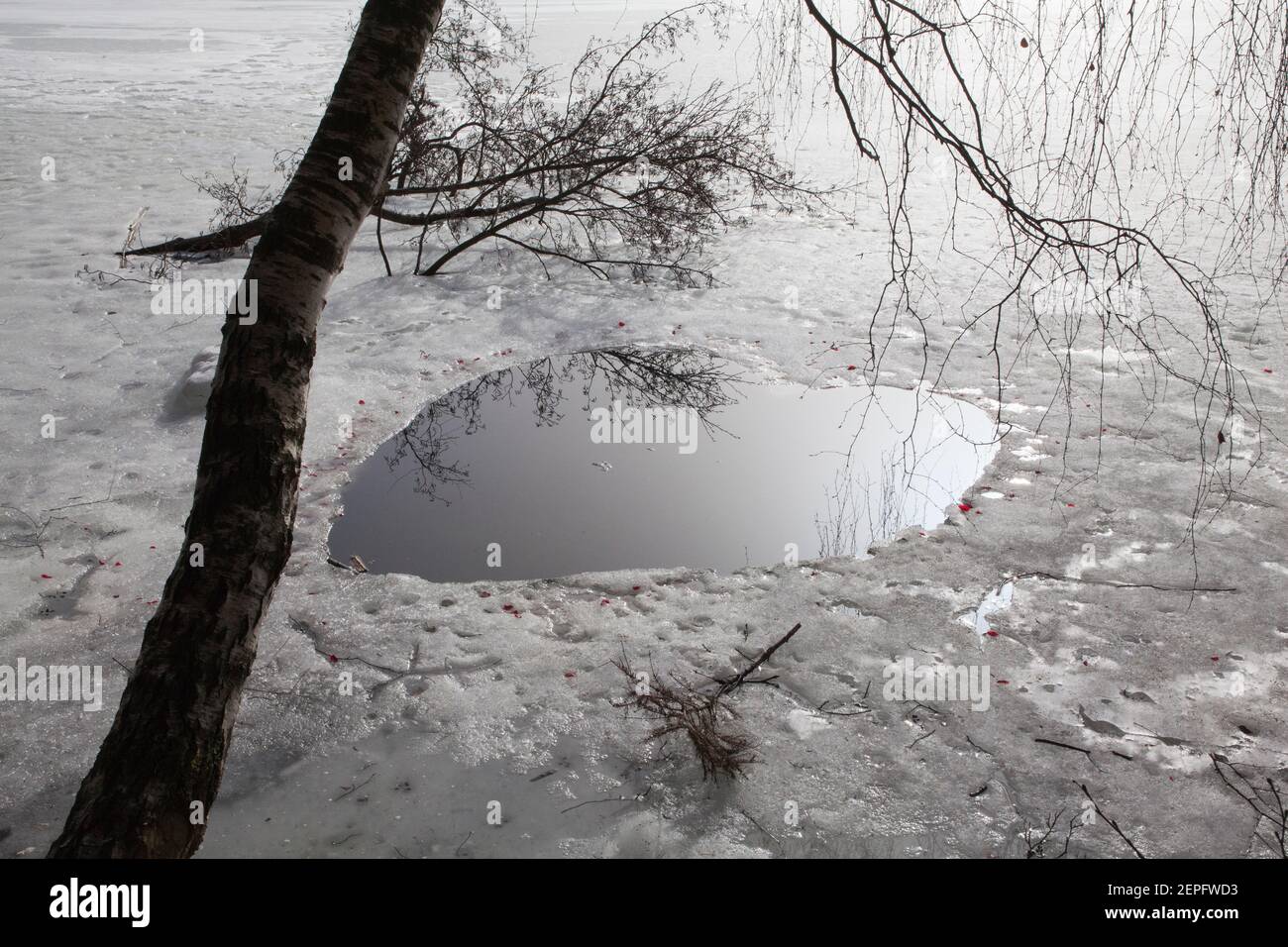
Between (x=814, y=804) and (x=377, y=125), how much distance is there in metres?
2.42

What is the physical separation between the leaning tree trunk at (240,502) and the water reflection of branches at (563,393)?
3.46m

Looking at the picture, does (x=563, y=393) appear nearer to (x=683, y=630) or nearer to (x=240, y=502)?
(x=683, y=630)

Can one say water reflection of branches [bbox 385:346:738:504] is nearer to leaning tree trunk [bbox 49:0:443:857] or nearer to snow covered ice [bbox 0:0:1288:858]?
snow covered ice [bbox 0:0:1288:858]

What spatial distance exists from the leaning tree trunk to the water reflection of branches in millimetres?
3457

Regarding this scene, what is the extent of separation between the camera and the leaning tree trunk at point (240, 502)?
172cm

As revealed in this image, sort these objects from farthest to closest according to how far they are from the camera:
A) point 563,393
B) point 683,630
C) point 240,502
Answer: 1. point 563,393
2. point 683,630
3. point 240,502

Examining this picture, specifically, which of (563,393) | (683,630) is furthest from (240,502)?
(563,393)

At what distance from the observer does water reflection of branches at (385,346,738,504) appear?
5754mm

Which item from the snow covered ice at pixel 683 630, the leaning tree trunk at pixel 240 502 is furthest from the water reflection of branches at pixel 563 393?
the leaning tree trunk at pixel 240 502

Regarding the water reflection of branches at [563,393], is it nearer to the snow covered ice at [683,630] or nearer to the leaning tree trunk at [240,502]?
the snow covered ice at [683,630]

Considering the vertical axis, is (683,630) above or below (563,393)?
below

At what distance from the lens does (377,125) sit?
209cm

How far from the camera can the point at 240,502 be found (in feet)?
6.07

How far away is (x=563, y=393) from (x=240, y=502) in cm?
482
